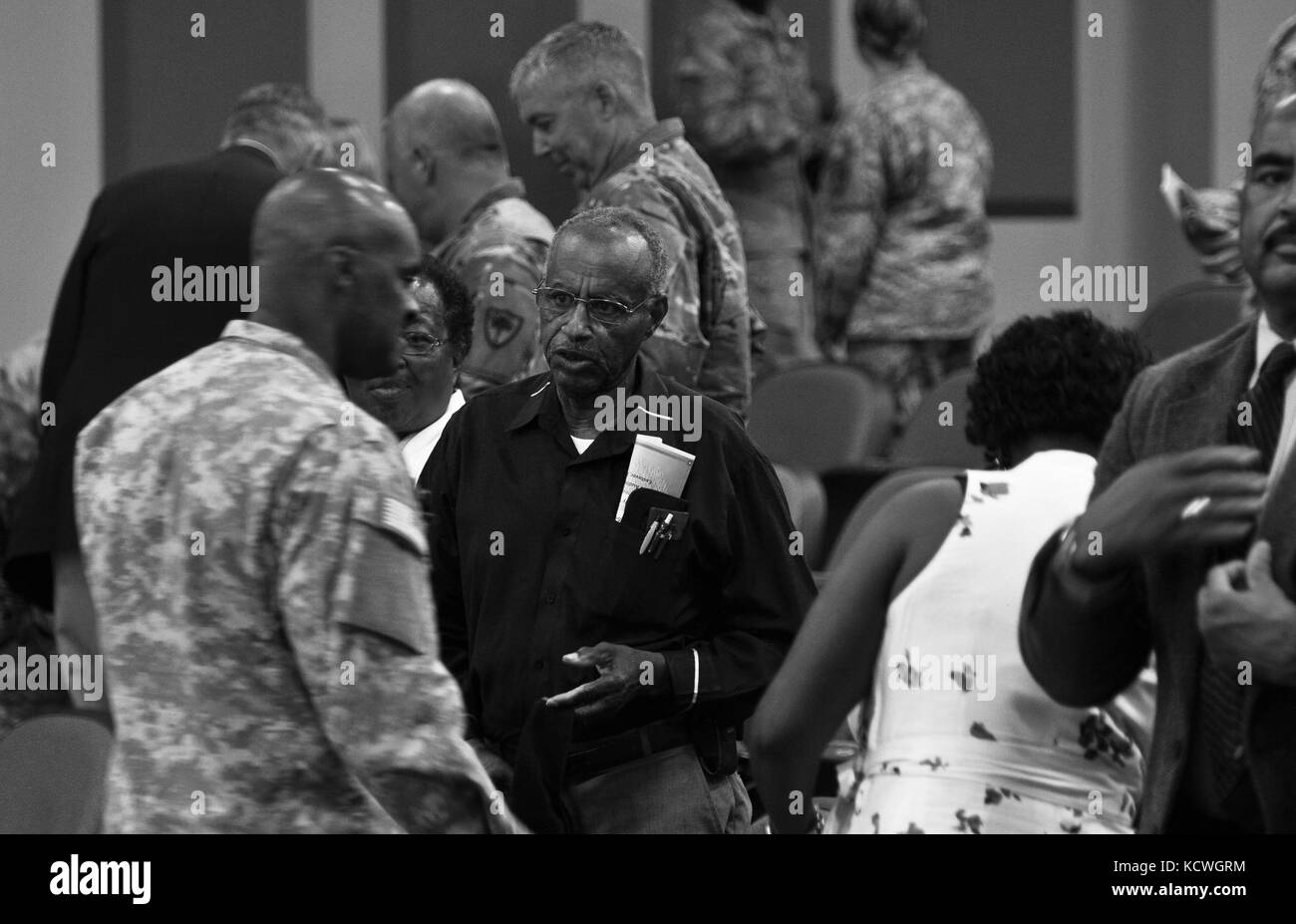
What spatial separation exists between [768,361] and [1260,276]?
15.4ft

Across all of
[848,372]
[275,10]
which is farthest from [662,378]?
[275,10]

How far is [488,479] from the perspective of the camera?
335 centimetres

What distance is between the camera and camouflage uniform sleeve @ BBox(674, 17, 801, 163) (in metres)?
6.61

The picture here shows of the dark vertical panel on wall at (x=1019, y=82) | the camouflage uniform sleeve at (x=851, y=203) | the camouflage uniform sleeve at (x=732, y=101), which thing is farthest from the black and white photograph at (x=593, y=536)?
the dark vertical panel on wall at (x=1019, y=82)

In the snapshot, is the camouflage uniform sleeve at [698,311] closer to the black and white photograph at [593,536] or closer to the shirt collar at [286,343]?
the black and white photograph at [593,536]

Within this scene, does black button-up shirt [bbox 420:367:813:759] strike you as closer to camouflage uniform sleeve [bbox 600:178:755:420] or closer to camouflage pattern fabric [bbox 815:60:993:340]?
camouflage uniform sleeve [bbox 600:178:755:420]

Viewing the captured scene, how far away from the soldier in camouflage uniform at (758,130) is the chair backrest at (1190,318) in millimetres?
1175

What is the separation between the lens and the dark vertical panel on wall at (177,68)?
7.48 meters

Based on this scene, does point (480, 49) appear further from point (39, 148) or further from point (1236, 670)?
point (1236, 670)

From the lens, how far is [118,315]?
14.0 ft

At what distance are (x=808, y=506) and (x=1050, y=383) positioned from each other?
2.11 meters

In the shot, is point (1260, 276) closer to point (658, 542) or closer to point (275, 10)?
point (658, 542)

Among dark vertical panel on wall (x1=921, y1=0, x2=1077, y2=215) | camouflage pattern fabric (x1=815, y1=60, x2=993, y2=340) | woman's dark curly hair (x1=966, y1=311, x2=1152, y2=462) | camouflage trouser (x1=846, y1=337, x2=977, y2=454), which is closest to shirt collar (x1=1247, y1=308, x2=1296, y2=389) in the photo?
woman's dark curly hair (x1=966, y1=311, x2=1152, y2=462)

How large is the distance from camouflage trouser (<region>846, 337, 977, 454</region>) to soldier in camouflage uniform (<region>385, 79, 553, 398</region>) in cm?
228
